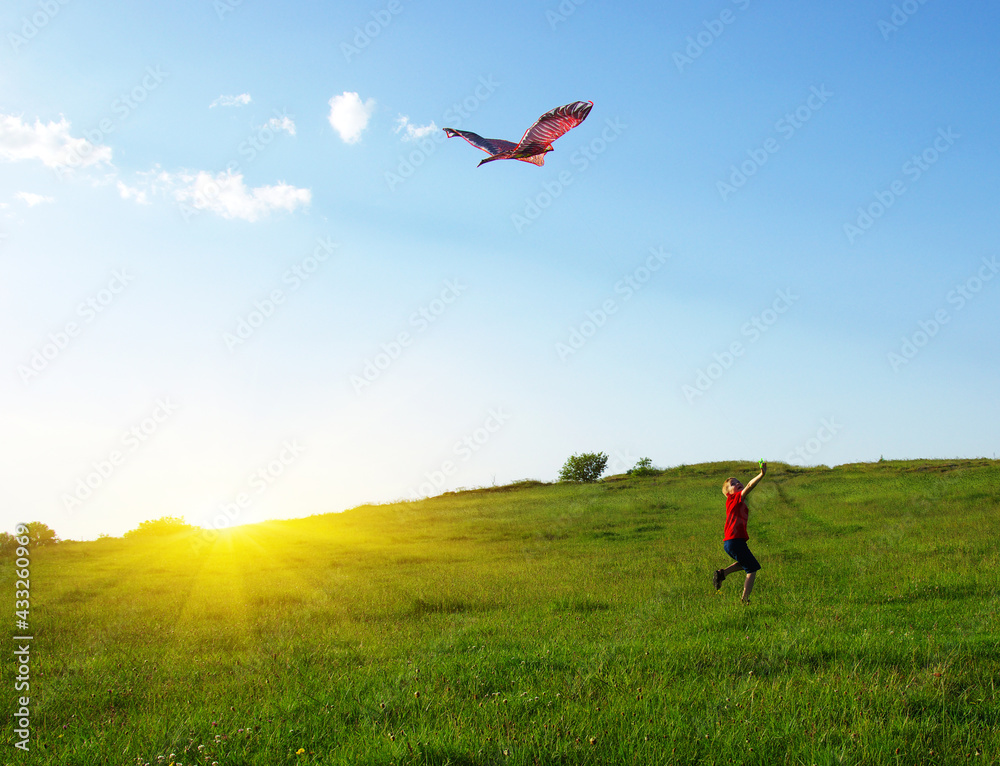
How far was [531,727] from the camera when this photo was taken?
529 centimetres

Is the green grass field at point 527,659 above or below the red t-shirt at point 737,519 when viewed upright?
below

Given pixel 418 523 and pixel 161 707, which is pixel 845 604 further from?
pixel 418 523

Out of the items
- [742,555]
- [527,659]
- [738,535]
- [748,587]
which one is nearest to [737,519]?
[738,535]

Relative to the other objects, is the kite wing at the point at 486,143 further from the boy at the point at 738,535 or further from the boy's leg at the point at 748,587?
the boy's leg at the point at 748,587

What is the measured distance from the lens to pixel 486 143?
11289 mm

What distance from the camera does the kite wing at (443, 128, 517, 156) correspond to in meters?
11.1

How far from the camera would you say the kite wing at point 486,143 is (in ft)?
36.5

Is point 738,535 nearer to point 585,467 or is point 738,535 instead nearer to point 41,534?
point 41,534

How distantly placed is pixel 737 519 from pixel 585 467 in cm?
6312

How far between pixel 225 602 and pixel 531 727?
415 inches

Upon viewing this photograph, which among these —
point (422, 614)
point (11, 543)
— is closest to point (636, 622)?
point (422, 614)

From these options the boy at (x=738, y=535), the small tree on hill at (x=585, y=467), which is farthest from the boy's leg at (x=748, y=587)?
the small tree on hill at (x=585, y=467)

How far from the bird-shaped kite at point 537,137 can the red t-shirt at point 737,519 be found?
7721 millimetres

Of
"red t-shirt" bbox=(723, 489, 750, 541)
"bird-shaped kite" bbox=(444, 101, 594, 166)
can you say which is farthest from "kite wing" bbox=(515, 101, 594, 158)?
"red t-shirt" bbox=(723, 489, 750, 541)
